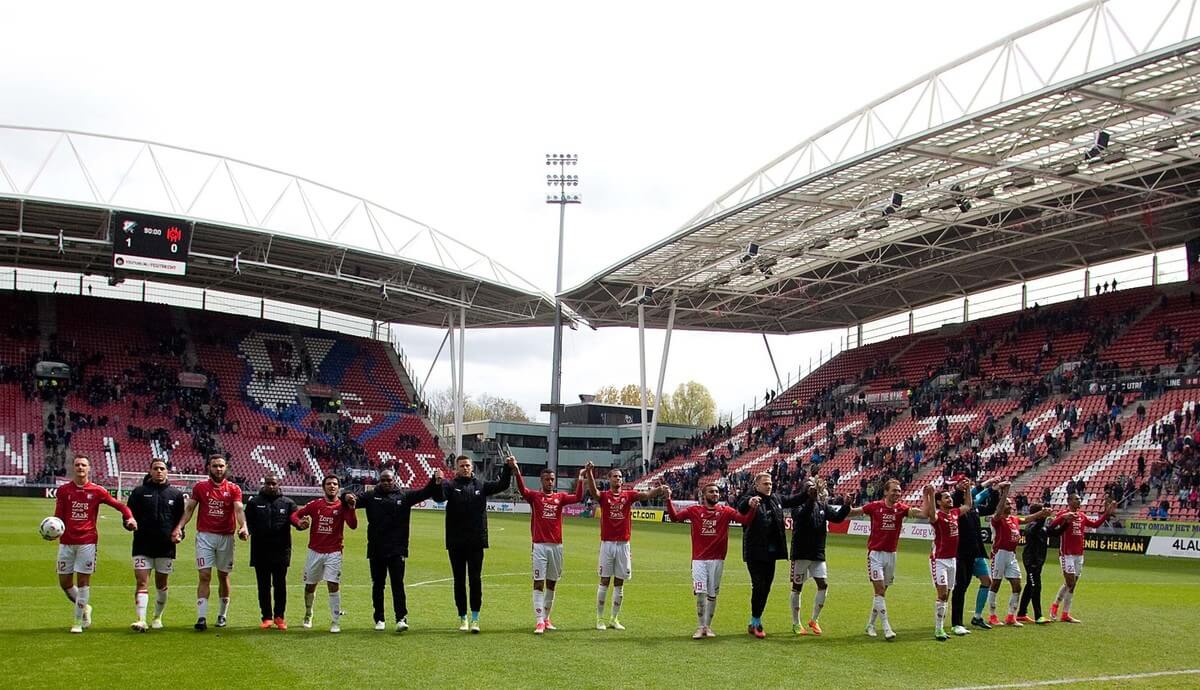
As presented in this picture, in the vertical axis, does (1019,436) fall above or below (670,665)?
above

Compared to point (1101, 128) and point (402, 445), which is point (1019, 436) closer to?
point (1101, 128)

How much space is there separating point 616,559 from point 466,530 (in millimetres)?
1860

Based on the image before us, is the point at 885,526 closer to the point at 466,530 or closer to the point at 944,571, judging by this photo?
the point at 944,571

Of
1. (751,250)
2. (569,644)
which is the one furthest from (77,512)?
(751,250)

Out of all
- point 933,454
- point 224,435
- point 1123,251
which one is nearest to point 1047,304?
point 1123,251

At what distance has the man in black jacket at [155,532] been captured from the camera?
11992 mm

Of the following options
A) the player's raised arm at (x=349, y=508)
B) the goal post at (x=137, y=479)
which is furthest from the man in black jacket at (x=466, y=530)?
the goal post at (x=137, y=479)

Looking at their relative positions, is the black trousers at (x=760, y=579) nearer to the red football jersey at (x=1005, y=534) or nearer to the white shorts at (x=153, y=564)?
the red football jersey at (x=1005, y=534)

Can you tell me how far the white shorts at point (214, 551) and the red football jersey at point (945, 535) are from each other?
8533 millimetres

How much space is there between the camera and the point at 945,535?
43.9 ft

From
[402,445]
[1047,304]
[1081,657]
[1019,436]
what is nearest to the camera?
[1081,657]

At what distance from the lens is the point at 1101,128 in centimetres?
2919

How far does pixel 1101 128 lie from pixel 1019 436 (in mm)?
16068

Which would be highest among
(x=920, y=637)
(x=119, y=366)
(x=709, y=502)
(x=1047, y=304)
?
(x=1047, y=304)
